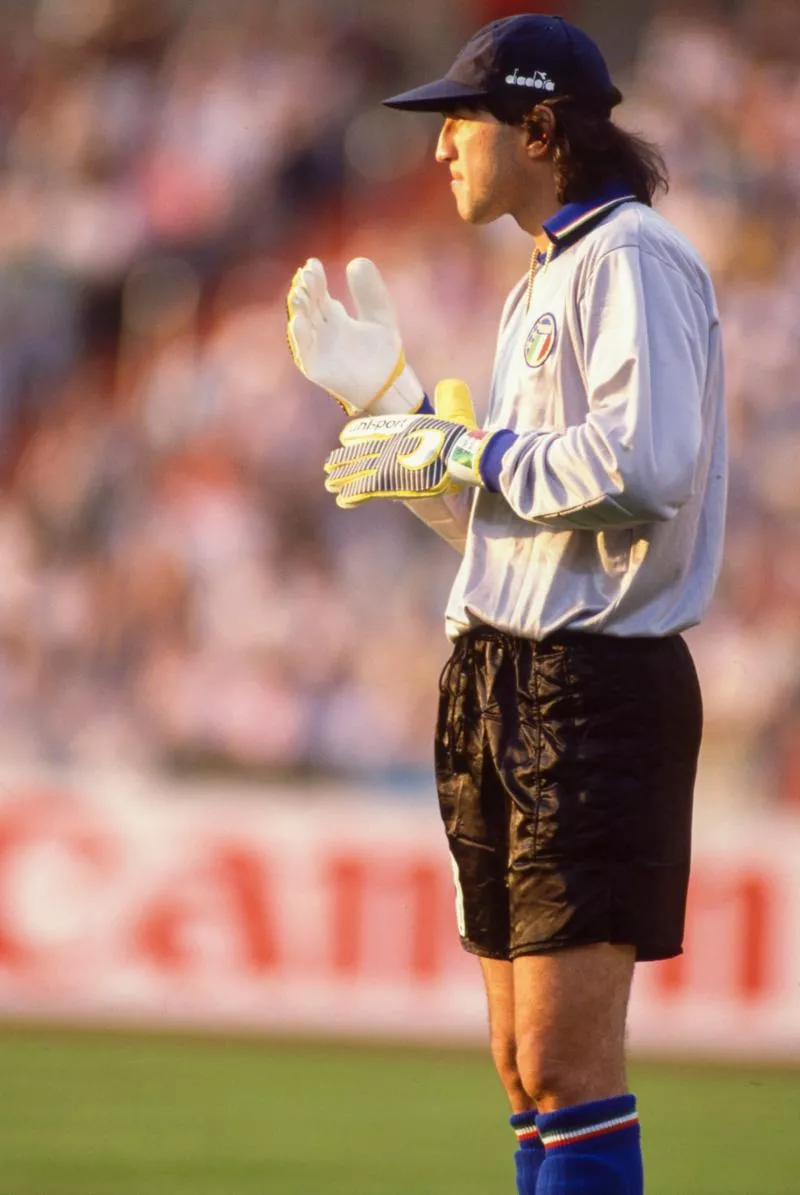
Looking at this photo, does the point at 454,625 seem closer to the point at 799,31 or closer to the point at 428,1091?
the point at 428,1091

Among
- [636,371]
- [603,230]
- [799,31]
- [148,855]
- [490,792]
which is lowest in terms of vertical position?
[148,855]

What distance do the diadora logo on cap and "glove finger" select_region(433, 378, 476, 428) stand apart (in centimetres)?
44

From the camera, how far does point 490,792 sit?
2613mm

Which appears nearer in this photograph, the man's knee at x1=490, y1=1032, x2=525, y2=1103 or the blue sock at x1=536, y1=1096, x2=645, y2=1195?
the blue sock at x1=536, y1=1096, x2=645, y2=1195

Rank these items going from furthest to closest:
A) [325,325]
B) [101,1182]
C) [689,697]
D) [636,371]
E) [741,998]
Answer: [741,998] < [101,1182] < [325,325] < [689,697] < [636,371]

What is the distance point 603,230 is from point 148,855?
4.05 metres

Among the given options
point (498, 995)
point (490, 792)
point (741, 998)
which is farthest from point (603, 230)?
point (741, 998)

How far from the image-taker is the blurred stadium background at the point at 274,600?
19.0 feet

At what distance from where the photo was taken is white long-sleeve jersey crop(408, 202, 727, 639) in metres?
2.39

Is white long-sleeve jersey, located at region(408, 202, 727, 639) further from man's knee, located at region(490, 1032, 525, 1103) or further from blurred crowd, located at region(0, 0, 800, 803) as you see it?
blurred crowd, located at region(0, 0, 800, 803)

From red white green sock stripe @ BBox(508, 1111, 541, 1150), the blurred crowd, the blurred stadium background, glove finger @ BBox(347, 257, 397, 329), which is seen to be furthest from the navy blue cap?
the blurred crowd

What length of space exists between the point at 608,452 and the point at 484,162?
51 cm

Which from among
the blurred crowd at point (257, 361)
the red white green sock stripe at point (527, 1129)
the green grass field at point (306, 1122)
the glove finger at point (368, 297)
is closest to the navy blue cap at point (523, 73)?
the glove finger at point (368, 297)

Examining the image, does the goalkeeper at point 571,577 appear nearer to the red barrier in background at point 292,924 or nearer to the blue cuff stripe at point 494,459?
the blue cuff stripe at point 494,459
